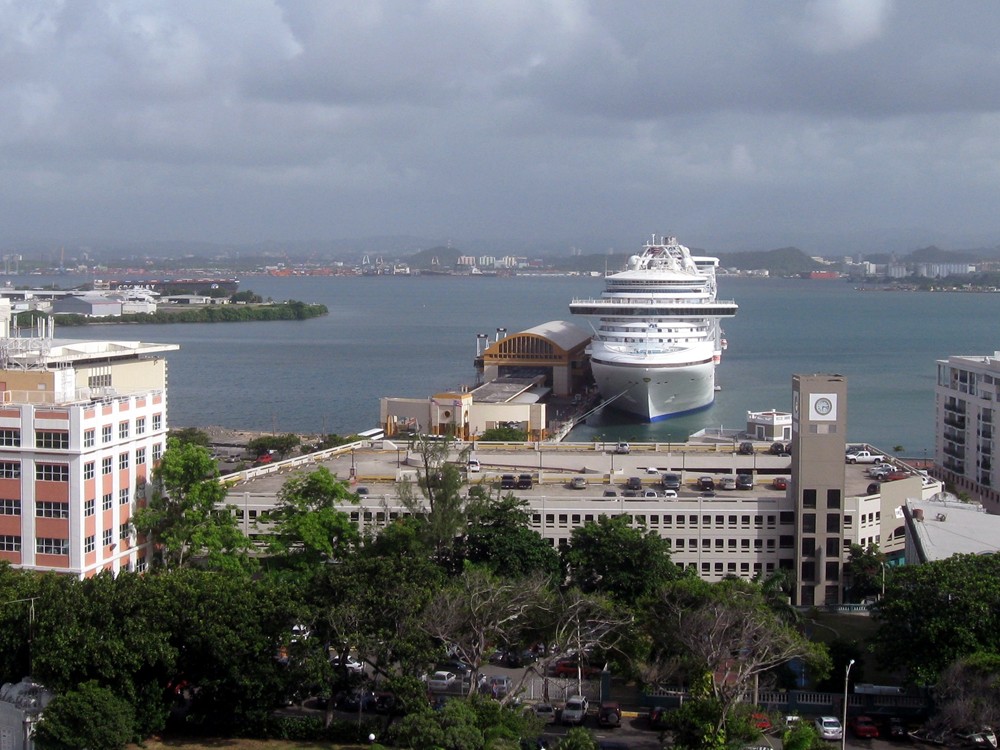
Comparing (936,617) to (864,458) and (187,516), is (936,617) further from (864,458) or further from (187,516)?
(864,458)

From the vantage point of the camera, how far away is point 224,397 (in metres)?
45.7

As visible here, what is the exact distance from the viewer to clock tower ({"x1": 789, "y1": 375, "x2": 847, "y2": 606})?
54.6ft

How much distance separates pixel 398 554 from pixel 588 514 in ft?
13.1

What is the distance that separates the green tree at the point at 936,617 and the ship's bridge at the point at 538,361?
30.2 metres

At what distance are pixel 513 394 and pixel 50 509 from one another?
23.9 meters

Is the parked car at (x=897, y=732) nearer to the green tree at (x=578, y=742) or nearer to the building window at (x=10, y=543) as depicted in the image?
the green tree at (x=578, y=742)

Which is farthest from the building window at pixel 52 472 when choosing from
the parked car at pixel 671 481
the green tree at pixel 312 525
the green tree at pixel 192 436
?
the green tree at pixel 192 436

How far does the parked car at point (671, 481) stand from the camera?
62.1ft

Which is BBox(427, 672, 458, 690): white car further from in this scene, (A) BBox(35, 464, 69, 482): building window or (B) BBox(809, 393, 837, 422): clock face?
(B) BBox(809, 393, 837, 422): clock face

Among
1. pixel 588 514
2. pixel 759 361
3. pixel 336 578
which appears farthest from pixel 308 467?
pixel 759 361

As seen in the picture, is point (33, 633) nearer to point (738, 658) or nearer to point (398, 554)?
point (398, 554)

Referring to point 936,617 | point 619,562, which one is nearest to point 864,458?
point 619,562

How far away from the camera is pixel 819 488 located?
1675cm

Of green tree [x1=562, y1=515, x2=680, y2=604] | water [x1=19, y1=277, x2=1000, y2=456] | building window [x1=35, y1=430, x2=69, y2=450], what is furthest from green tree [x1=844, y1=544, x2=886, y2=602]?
water [x1=19, y1=277, x2=1000, y2=456]
